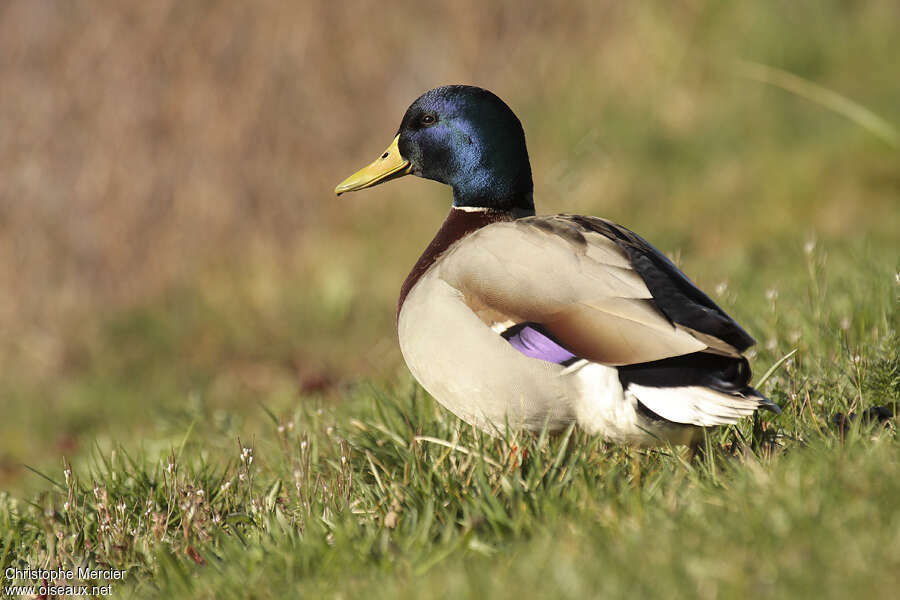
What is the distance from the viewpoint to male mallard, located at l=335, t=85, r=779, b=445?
101 inches

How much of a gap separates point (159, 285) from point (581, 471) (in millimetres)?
5418

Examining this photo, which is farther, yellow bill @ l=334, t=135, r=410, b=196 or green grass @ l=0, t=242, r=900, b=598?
yellow bill @ l=334, t=135, r=410, b=196

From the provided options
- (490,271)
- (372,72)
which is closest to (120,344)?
(372,72)

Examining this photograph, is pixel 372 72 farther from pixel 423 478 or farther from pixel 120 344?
pixel 423 478

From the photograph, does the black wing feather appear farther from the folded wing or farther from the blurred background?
the blurred background

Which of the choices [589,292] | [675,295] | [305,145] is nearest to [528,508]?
[589,292]

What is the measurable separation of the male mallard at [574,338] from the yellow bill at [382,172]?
57cm

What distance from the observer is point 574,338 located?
263 cm

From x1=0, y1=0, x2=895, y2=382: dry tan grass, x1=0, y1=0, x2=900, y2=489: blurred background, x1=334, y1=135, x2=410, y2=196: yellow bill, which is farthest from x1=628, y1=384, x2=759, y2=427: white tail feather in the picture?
x1=0, y1=0, x2=895, y2=382: dry tan grass

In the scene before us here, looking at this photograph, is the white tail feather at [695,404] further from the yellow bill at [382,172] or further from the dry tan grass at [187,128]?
the dry tan grass at [187,128]

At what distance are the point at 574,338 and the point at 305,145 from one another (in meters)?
5.36

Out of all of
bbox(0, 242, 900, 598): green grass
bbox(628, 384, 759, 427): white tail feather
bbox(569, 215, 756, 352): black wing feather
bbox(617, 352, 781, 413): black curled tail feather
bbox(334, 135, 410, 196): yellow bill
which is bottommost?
bbox(0, 242, 900, 598): green grass

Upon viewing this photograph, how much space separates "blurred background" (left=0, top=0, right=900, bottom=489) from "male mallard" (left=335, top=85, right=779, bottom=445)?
3603 millimetres

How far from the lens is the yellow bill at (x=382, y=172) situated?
3.53 meters
